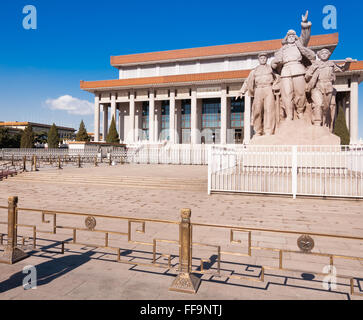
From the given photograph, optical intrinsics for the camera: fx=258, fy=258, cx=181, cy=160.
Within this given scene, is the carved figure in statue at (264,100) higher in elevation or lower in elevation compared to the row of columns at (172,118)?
lower

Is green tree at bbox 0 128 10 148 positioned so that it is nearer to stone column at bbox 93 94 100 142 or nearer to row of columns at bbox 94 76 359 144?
stone column at bbox 93 94 100 142

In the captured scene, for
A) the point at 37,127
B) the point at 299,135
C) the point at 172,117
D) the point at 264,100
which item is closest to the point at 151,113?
the point at 172,117

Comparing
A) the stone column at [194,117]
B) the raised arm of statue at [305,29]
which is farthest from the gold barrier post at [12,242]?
the stone column at [194,117]

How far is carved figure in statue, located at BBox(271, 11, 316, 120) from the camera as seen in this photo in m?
11.3

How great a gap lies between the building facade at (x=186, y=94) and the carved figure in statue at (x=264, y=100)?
92.3 ft

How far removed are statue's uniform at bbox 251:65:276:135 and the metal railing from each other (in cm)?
754

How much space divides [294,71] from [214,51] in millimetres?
37599

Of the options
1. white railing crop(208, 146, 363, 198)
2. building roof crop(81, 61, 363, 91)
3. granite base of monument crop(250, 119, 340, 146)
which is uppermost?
building roof crop(81, 61, 363, 91)

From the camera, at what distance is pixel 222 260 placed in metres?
4.01

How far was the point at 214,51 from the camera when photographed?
45594 mm

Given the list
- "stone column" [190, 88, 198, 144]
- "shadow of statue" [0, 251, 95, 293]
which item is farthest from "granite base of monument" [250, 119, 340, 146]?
"stone column" [190, 88, 198, 144]

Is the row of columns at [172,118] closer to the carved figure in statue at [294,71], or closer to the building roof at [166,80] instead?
the building roof at [166,80]

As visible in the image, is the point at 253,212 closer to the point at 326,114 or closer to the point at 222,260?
the point at 222,260

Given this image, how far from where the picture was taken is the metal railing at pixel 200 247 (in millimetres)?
3111
